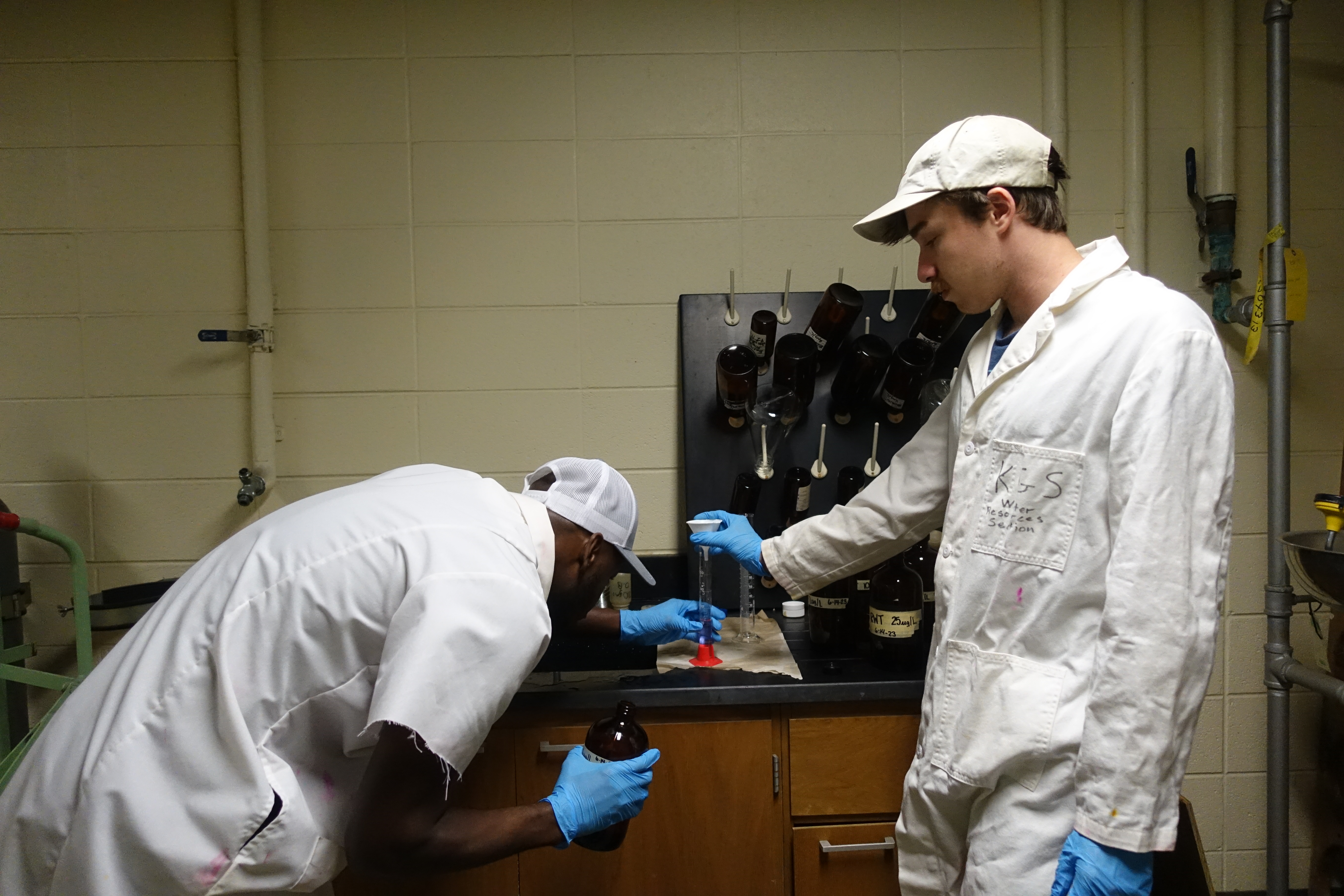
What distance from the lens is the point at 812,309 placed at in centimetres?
204

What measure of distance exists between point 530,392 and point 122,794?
50.7 inches

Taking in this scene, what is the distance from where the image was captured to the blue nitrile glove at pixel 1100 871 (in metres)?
1.02

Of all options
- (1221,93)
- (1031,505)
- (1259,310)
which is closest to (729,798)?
(1031,505)

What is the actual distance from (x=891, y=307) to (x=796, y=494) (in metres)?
0.53

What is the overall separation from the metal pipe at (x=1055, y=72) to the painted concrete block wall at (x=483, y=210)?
4 cm

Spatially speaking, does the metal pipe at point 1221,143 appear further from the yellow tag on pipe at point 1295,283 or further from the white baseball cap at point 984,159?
the white baseball cap at point 984,159

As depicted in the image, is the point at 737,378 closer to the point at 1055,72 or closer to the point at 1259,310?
the point at 1055,72

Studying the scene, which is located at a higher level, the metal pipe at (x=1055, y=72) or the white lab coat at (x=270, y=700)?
the metal pipe at (x=1055, y=72)

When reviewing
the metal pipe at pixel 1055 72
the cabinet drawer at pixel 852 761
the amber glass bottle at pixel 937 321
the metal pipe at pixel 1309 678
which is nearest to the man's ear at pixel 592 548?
the cabinet drawer at pixel 852 761

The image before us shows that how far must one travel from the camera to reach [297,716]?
40.5 inches

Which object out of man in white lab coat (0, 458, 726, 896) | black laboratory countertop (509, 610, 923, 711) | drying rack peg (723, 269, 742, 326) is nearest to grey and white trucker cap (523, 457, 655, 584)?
man in white lab coat (0, 458, 726, 896)

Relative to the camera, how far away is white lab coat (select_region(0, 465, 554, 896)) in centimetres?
97

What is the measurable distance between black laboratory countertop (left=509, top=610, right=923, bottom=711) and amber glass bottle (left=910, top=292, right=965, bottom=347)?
2.69ft

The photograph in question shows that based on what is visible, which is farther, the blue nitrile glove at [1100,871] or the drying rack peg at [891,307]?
the drying rack peg at [891,307]
